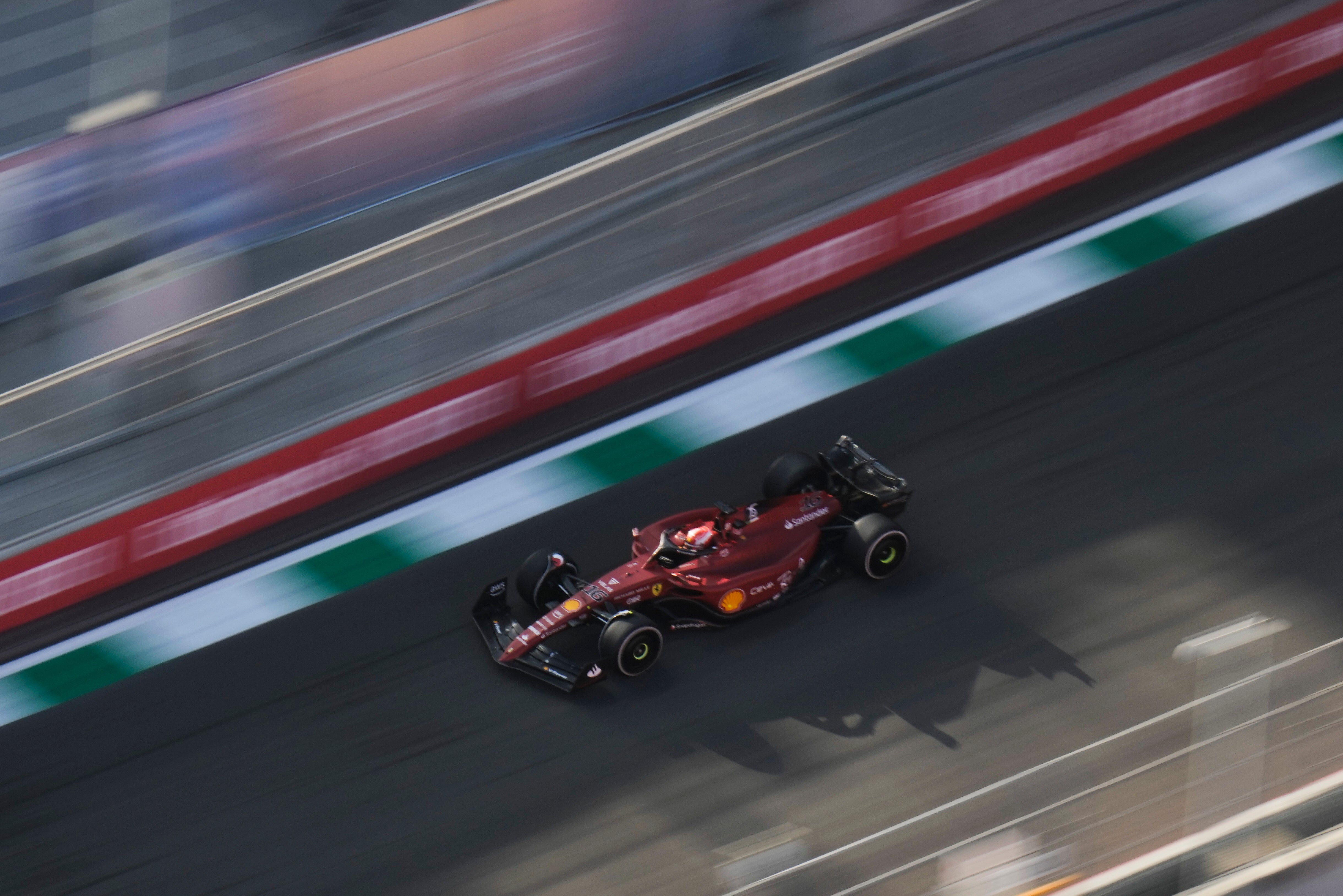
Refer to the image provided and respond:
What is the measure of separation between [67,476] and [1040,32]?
4.65 metres

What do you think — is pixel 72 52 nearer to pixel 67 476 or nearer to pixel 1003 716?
pixel 67 476

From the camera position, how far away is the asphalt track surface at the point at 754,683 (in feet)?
14.7

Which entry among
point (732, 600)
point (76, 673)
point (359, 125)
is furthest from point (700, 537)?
point (76, 673)

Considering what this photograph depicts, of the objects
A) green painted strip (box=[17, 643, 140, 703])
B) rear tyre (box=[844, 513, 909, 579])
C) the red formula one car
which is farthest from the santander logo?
green painted strip (box=[17, 643, 140, 703])

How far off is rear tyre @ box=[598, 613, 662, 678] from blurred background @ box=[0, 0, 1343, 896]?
10cm

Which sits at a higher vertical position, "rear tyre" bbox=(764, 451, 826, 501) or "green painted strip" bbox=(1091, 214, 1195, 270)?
"green painted strip" bbox=(1091, 214, 1195, 270)

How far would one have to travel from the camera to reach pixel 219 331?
5508mm

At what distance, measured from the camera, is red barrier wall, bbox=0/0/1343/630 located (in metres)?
5.80

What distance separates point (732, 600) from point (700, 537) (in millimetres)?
252

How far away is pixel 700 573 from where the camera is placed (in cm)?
495

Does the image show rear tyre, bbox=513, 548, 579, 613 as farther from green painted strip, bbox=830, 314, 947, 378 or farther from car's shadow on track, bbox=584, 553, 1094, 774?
green painted strip, bbox=830, 314, 947, 378

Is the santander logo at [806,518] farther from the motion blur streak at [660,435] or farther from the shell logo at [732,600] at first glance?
the motion blur streak at [660,435]

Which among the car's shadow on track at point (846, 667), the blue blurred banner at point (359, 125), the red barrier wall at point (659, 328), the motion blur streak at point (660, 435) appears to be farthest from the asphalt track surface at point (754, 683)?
the blue blurred banner at point (359, 125)

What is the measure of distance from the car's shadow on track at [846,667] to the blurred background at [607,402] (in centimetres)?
2
